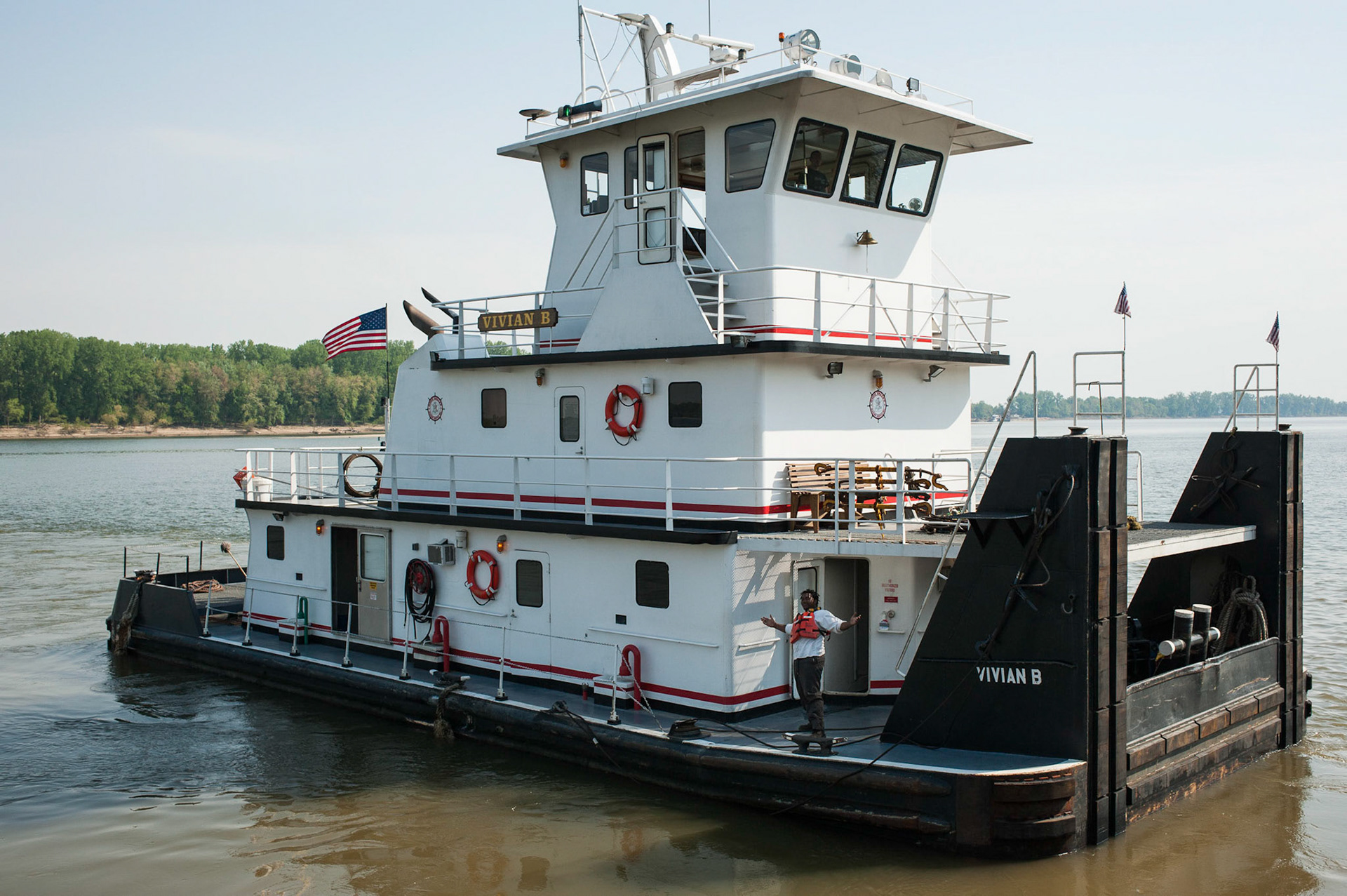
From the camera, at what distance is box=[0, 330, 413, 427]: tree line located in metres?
84.3

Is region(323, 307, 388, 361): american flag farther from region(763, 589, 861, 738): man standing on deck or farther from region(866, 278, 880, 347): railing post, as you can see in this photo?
region(763, 589, 861, 738): man standing on deck

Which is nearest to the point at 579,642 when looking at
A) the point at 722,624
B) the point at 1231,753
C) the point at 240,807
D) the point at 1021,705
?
the point at 722,624

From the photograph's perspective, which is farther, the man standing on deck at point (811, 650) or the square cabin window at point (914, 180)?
the square cabin window at point (914, 180)

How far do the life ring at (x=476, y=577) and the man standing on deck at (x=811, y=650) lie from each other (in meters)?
3.88

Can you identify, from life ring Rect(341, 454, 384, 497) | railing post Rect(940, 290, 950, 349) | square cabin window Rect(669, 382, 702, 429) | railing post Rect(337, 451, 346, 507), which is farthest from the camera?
life ring Rect(341, 454, 384, 497)

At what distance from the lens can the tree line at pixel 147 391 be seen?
84.3 metres

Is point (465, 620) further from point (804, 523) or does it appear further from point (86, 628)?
point (86, 628)

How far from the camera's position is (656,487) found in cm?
1087

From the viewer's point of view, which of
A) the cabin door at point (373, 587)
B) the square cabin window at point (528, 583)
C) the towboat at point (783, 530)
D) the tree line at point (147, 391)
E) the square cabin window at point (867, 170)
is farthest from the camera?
the tree line at point (147, 391)

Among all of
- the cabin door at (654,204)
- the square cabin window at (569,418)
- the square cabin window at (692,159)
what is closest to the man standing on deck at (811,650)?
the square cabin window at (569,418)

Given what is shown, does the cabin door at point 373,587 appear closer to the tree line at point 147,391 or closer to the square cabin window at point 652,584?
the square cabin window at point 652,584

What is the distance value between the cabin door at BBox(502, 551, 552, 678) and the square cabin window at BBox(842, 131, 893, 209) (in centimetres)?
531

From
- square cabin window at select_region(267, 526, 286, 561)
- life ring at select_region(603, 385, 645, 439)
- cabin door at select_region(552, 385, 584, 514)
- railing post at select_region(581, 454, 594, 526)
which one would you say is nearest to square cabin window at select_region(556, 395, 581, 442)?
cabin door at select_region(552, 385, 584, 514)

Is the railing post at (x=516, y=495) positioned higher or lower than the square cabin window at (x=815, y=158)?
lower
